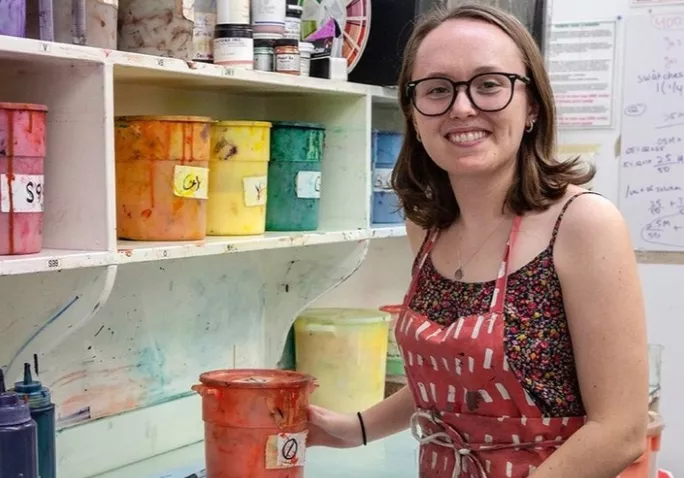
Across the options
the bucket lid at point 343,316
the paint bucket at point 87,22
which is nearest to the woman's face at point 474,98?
the paint bucket at point 87,22

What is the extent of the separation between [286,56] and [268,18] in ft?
0.27

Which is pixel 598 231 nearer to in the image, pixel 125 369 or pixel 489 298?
pixel 489 298

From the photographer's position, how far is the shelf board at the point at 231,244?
1.57 metres

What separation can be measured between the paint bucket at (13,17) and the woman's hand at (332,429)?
831 mm

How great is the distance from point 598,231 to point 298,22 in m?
0.83

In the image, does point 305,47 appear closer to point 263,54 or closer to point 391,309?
point 263,54

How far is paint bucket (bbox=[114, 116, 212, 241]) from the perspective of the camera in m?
1.66

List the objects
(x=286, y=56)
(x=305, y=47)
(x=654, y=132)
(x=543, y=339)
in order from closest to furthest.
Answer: (x=543, y=339)
(x=286, y=56)
(x=305, y=47)
(x=654, y=132)

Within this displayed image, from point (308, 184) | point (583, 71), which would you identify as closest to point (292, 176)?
point (308, 184)

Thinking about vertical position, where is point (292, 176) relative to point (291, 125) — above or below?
below

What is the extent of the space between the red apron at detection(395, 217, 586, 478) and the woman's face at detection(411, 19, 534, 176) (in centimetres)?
13

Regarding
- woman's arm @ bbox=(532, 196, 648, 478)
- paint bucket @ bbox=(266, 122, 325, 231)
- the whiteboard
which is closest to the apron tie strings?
woman's arm @ bbox=(532, 196, 648, 478)

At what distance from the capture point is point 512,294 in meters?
1.49

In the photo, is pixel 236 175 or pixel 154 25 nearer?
pixel 154 25
